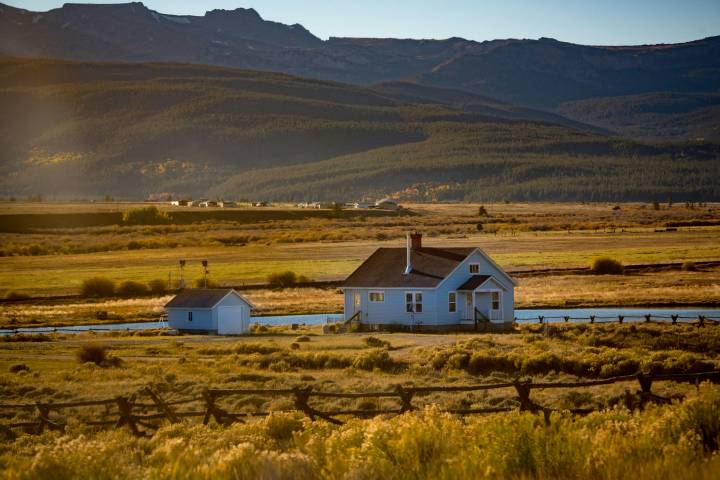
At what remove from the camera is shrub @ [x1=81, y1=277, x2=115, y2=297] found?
8050 centimetres

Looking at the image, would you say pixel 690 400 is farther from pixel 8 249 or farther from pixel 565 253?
pixel 8 249

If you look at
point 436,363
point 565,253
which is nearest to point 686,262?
point 565,253

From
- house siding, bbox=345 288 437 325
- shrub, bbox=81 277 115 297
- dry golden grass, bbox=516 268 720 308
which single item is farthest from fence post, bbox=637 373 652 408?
shrub, bbox=81 277 115 297

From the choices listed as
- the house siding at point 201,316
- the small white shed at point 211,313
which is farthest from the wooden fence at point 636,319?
the house siding at point 201,316

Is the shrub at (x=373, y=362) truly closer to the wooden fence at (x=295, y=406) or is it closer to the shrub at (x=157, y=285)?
the wooden fence at (x=295, y=406)

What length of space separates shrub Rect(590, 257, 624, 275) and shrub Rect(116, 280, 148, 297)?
103 feet

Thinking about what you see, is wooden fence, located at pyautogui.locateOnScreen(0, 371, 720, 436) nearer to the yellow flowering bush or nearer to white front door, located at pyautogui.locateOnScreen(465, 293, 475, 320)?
the yellow flowering bush

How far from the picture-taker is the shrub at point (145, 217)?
535 feet

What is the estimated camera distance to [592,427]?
15086 mm

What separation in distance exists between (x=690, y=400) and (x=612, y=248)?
89.9m

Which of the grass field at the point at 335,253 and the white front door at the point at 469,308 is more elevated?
the white front door at the point at 469,308

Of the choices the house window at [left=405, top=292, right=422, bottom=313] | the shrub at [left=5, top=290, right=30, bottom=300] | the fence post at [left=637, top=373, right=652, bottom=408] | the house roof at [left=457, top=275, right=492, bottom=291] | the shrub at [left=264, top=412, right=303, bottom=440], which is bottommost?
the shrub at [left=5, top=290, right=30, bottom=300]

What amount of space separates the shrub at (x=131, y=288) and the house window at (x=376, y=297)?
29.1 m

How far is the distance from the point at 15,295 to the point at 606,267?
41.0 meters
